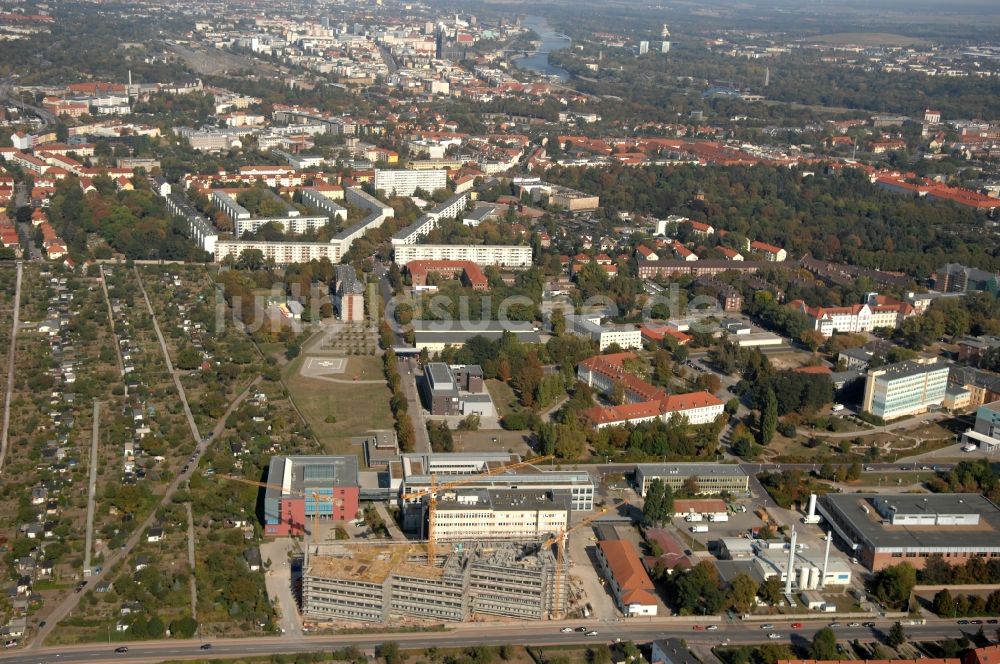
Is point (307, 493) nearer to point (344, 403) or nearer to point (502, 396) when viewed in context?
point (344, 403)

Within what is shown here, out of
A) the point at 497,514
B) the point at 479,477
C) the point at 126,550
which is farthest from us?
the point at 479,477

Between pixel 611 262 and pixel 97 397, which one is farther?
pixel 611 262

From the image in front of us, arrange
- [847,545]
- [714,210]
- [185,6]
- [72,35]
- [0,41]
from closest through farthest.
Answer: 1. [847,545]
2. [714,210]
3. [0,41]
4. [72,35]
5. [185,6]

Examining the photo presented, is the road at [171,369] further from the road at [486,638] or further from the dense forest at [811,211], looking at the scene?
the dense forest at [811,211]

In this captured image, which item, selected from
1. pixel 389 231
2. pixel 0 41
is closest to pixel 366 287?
pixel 389 231

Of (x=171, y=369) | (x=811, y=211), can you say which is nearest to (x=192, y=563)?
(x=171, y=369)

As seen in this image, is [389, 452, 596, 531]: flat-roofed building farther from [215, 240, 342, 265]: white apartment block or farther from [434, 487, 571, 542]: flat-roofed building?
[215, 240, 342, 265]: white apartment block

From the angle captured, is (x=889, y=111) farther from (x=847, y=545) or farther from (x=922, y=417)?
(x=847, y=545)
